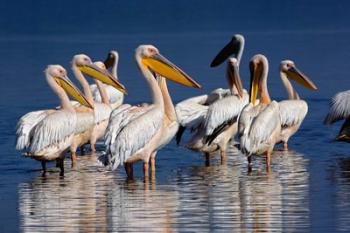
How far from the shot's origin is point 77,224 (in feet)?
30.1

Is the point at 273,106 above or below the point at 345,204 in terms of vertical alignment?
above

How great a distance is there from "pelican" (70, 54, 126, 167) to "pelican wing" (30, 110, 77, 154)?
268mm

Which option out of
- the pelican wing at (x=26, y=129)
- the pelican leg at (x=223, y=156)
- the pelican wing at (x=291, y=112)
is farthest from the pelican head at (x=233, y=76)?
the pelican wing at (x=26, y=129)

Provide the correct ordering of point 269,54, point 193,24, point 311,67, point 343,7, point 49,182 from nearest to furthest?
point 49,182, point 311,67, point 269,54, point 193,24, point 343,7

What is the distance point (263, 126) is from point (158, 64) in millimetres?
1158

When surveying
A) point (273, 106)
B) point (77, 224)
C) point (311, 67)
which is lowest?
point (77, 224)

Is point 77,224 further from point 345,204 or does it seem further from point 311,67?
point 311,67

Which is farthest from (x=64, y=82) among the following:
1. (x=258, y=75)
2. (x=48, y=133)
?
(x=258, y=75)

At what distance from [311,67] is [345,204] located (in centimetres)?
1372

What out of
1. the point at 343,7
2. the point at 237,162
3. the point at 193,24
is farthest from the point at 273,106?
the point at 343,7

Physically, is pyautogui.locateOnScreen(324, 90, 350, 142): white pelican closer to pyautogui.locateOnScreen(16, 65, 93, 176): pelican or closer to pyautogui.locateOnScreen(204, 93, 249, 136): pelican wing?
pyautogui.locateOnScreen(204, 93, 249, 136): pelican wing

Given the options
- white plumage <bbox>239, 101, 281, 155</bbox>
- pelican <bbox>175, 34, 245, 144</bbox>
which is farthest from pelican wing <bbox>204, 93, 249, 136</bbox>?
white plumage <bbox>239, 101, 281, 155</bbox>

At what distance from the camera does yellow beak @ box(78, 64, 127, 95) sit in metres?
13.0

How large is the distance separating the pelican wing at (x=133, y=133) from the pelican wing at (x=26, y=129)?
3.43 feet
